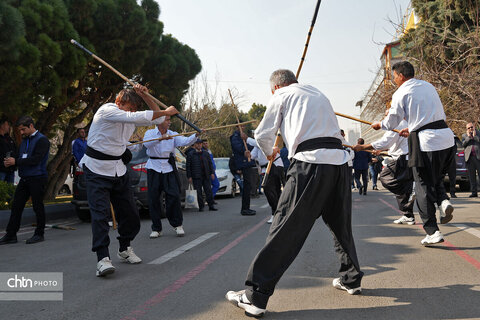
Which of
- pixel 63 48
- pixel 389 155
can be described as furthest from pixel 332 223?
pixel 63 48

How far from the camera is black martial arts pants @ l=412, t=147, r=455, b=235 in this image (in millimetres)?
5508

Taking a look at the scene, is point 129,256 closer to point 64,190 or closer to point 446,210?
point 446,210

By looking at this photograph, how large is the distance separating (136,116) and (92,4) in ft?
33.5

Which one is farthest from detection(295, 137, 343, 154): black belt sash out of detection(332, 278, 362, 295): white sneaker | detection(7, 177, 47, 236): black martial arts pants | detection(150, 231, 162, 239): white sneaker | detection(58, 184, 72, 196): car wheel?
detection(58, 184, 72, 196): car wheel

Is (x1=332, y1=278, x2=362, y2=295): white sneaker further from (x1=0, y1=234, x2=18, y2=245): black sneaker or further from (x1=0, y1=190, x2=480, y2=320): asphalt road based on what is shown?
(x1=0, y1=234, x2=18, y2=245): black sneaker

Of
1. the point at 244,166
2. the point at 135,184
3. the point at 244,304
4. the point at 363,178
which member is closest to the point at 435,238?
the point at 244,304

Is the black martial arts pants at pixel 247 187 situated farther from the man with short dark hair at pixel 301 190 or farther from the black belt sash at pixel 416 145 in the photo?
the man with short dark hair at pixel 301 190

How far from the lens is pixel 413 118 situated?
216 inches

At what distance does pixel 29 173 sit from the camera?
24.7ft

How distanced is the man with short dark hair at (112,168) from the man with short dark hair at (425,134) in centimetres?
263

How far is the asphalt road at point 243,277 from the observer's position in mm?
3525

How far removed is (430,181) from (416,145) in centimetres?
46

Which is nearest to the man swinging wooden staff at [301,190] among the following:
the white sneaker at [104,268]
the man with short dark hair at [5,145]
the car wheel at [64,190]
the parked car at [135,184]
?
the white sneaker at [104,268]

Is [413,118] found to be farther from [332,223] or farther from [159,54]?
[159,54]
